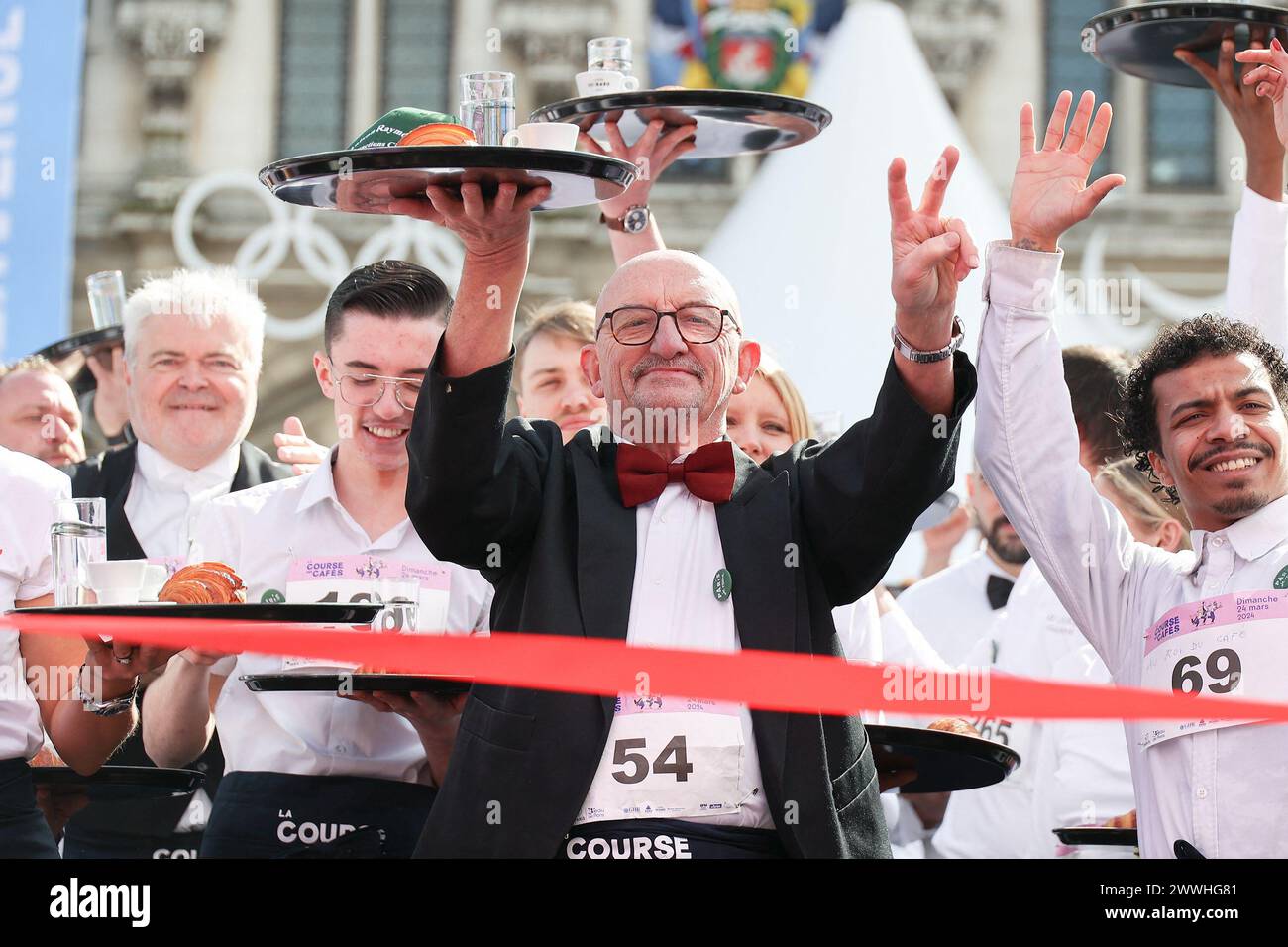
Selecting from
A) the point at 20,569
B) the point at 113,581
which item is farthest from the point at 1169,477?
the point at 20,569

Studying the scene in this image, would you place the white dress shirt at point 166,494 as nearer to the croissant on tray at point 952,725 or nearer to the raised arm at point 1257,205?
the croissant on tray at point 952,725

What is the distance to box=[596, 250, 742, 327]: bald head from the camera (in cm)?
382

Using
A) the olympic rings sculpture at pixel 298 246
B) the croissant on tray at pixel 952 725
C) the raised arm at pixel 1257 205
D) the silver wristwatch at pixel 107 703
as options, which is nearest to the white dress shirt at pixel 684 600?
the silver wristwatch at pixel 107 703

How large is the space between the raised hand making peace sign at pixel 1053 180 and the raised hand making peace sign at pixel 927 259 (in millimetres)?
367

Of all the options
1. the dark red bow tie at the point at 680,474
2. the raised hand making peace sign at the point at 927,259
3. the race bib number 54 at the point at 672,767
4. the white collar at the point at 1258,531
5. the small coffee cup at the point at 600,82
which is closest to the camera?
the race bib number 54 at the point at 672,767

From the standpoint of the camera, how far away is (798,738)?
3.53m

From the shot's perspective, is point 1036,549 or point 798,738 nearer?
point 798,738

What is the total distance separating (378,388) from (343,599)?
1.84 feet

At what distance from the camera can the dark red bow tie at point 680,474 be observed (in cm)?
373

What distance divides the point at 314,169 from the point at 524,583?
906 millimetres

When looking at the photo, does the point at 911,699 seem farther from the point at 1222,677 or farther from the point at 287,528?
the point at 287,528

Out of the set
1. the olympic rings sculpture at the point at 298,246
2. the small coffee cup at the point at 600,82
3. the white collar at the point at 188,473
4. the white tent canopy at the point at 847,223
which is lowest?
the white collar at the point at 188,473

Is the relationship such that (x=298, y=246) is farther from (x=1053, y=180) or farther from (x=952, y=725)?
(x=1053, y=180)
